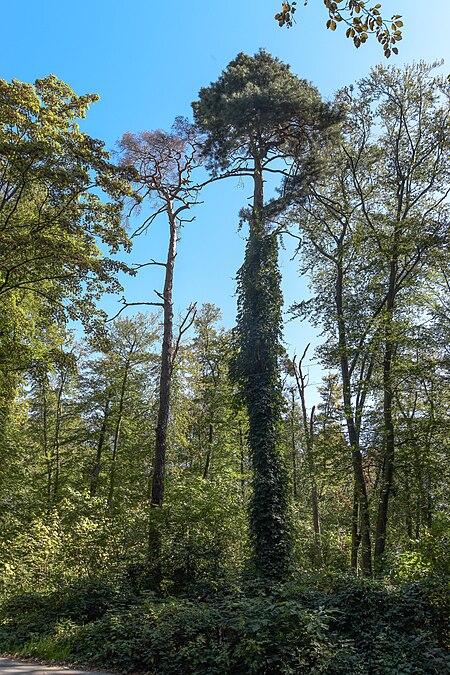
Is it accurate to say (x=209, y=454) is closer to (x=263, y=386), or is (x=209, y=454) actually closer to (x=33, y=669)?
(x=263, y=386)

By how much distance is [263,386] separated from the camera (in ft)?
38.4

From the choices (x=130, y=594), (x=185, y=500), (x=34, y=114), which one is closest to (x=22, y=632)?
(x=130, y=594)

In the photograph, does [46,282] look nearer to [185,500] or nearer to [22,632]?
[185,500]

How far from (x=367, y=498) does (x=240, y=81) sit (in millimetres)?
13101

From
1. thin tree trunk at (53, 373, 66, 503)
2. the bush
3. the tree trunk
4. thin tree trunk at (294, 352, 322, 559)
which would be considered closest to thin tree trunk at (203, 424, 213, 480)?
thin tree trunk at (294, 352, 322, 559)

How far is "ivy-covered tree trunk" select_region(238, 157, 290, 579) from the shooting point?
10.4 metres

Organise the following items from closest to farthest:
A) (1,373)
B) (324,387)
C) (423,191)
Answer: (1,373), (423,191), (324,387)

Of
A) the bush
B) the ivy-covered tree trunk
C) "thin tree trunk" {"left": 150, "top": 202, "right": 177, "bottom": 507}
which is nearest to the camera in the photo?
the bush

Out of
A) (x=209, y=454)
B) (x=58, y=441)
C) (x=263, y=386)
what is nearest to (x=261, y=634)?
(x=263, y=386)

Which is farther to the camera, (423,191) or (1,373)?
(423,191)

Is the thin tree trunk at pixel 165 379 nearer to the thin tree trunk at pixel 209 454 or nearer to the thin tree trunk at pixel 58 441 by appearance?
the thin tree trunk at pixel 209 454

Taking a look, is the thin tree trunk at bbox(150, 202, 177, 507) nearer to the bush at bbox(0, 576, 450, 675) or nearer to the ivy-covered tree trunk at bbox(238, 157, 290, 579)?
the ivy-covered tree trunk at bbox(238, 157, 290, 579)

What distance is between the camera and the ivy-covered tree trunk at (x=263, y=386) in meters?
10.4

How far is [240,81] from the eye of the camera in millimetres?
12969
